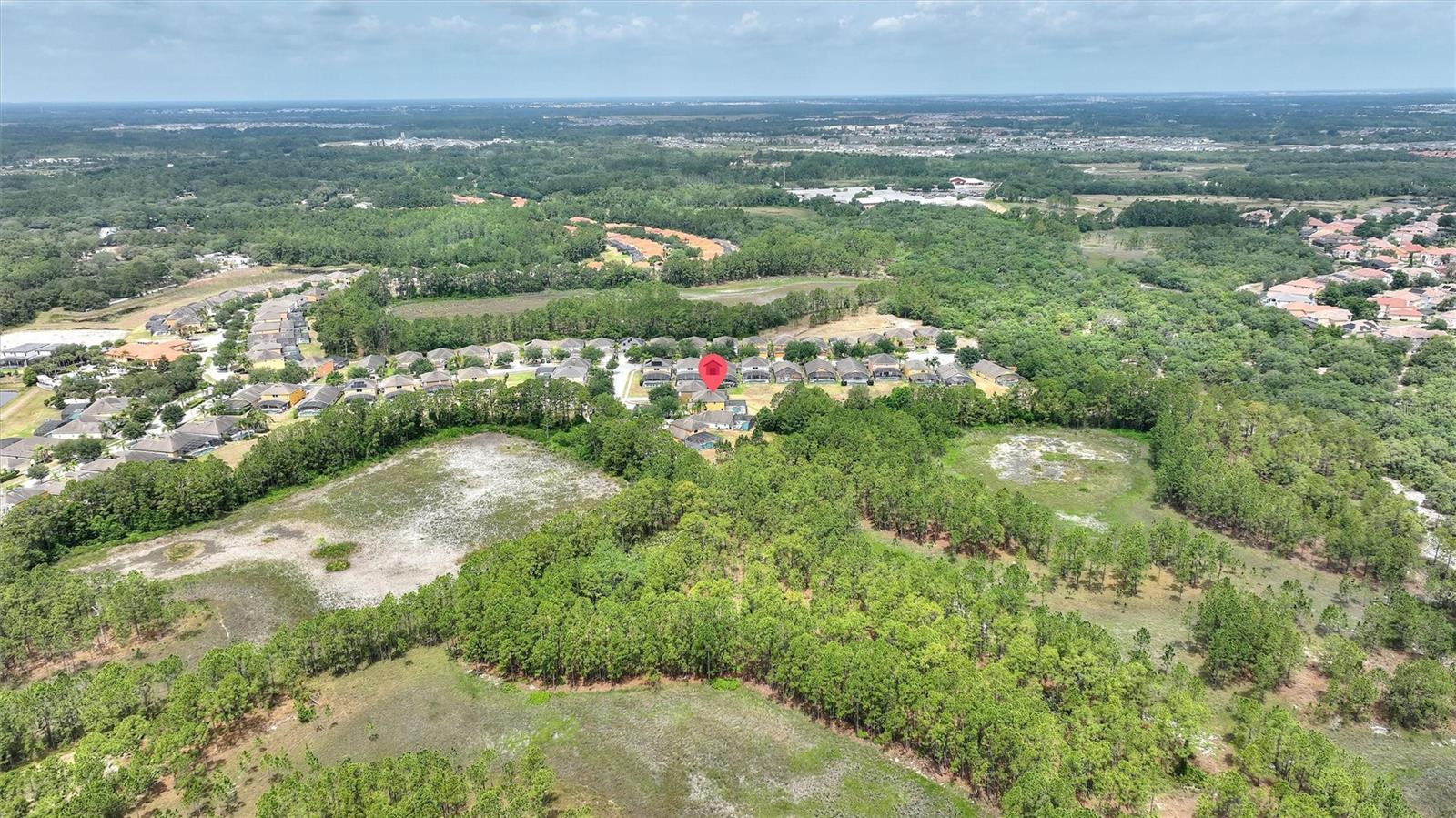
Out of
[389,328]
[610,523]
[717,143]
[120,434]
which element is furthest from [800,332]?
[717,143]

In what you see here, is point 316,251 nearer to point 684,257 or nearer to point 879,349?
point 684,257

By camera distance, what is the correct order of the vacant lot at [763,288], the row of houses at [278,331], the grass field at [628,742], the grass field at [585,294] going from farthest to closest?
the vacant lot at [763,288]
the grass field at [585,294]
the row of houses at [278,331]
the grass field at [628,742]

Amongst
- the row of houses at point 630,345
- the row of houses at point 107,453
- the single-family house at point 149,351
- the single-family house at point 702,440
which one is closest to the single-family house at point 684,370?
the row of houses at point 630,345

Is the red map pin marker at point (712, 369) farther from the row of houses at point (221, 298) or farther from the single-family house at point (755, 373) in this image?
the row of houses at point (221, 298)

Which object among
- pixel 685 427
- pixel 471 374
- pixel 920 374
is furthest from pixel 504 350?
pixel 920 374

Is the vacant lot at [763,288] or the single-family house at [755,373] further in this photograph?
the vacant lot at [763,288]

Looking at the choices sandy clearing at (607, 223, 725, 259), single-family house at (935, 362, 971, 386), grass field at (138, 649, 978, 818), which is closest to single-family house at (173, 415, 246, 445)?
grass field at (138, 649, 978, 818)

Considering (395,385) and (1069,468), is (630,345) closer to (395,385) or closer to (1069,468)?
(395,385)
